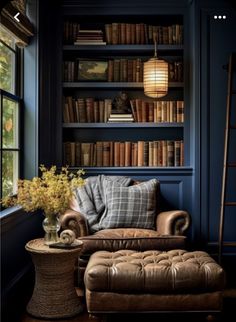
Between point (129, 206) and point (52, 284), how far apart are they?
117 centimetres

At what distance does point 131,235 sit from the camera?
3947mm

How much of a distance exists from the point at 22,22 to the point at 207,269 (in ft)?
8.02

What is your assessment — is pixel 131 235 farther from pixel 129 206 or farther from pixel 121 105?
pixel 121 105

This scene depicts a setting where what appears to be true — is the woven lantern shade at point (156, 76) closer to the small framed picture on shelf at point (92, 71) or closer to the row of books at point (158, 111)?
the row of books at point (158, 111)

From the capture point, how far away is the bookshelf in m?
4.88

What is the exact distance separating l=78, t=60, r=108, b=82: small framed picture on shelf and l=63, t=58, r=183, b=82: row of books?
11mm

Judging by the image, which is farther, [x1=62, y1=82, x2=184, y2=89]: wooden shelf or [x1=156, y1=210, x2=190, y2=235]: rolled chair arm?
[x1=62, y1=82, x2=184, y2=89]: wooden shelf

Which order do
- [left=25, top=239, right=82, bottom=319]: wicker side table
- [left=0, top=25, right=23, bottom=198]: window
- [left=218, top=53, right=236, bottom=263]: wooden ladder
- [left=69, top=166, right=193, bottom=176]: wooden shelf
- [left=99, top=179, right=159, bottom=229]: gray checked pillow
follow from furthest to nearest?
1. [left=69, top=166, right=193, bottom=176]: wooden shelf
2. [left=218, top=53, right=236, bottom=263]: wooden ladder
3. [left=99, top=179, right=159, bottom=229]: gray checked pillow
4. [left=0, top=25, right=23, bottom=198]: window
5. [left=25, top=239, right=82, bottom=319]: wicker side table

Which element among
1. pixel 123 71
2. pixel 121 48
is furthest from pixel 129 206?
pixel 121 48

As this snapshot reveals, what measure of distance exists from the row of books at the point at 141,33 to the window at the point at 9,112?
1100mm

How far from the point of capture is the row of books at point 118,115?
4.89 metres

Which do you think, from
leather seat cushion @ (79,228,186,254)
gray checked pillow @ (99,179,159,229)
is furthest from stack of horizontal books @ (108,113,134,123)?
leather seat cushion @ (79,228,186,254)

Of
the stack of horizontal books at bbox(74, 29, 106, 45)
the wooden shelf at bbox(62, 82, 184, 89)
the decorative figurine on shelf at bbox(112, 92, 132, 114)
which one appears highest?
the stack of horizontal books at bbox(74, 29, 106, 45)

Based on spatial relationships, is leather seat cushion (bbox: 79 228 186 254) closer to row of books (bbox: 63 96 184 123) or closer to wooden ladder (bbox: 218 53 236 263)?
wooden ladder (bbox: 218 53 236 263)
